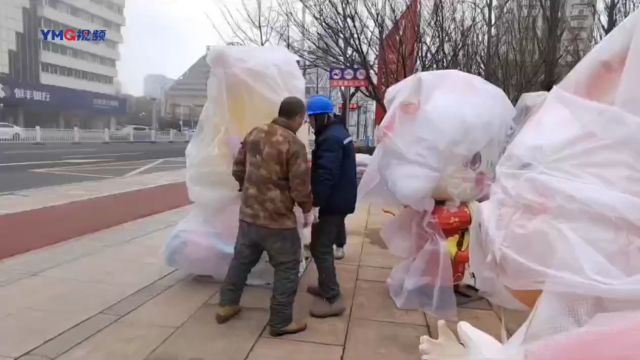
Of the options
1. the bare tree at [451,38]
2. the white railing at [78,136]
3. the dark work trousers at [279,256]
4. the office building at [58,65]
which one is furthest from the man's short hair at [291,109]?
the office building at [58,65]

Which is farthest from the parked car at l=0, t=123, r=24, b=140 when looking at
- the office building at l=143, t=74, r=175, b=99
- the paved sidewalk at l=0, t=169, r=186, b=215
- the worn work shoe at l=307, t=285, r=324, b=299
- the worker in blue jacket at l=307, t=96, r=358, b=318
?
the office building at l=143, t=74, r=175, b=99

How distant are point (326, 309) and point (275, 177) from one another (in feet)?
3.94

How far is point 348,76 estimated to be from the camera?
11.1 meters

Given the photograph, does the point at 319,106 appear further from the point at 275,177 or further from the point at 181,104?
the point at 181,104

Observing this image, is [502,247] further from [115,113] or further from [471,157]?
[115,113]

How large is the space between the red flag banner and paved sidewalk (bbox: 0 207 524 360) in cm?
554

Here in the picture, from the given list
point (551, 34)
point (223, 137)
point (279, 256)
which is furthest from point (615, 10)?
point (279, 256)

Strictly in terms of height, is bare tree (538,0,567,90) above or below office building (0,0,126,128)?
below

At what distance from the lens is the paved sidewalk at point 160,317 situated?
340 cm

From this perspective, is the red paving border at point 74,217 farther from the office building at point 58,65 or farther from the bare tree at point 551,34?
the office building at point 58,65

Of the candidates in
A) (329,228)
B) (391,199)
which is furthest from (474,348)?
(391,199)

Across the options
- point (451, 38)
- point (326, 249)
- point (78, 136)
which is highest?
point (451, 38)

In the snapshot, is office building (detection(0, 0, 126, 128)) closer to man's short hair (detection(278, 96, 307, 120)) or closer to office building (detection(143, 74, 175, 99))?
office building (detection(143, 74, 175, 99))

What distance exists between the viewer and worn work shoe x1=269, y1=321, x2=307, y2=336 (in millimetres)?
3658
